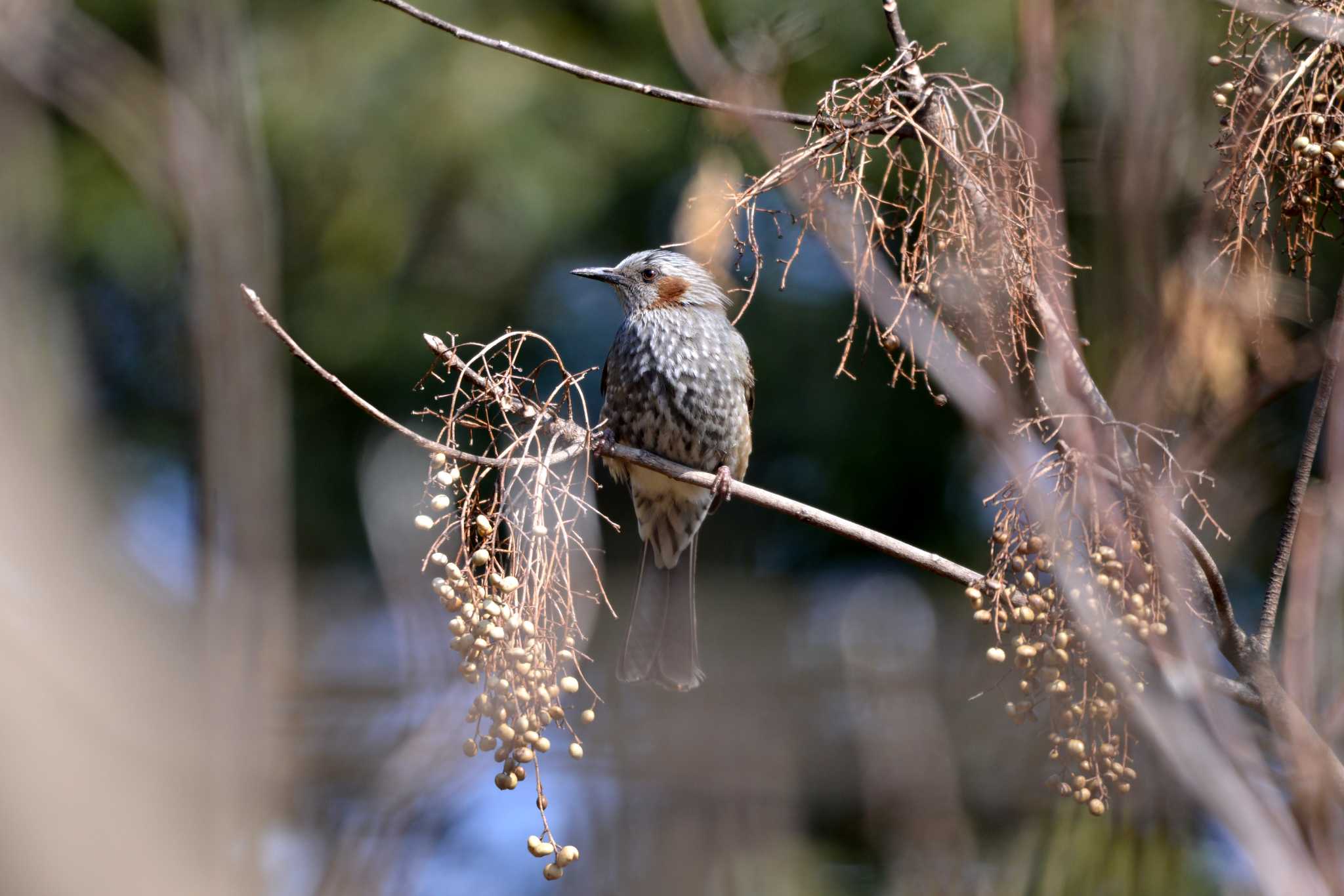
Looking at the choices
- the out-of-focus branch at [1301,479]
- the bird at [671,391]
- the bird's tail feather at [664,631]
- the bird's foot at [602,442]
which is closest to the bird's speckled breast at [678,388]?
the bird at [671,391]

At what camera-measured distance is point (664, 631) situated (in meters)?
4.29

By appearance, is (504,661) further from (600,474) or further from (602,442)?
(600,474)

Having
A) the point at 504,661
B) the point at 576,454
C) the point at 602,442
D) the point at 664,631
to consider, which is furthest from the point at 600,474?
the point at 504,661

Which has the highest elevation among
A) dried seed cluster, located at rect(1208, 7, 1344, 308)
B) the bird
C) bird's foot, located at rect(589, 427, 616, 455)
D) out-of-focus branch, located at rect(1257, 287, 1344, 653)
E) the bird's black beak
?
the bird's black beak

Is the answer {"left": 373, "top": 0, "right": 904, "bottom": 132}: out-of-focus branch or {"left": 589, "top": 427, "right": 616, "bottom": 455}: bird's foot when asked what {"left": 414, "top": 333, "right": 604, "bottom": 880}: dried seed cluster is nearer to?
{"left": 373, "top": 0, "right": 904, "bottom": 132}: out-of-focus branch

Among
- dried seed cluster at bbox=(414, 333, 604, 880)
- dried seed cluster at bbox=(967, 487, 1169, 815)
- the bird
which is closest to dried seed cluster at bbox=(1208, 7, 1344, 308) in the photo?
dried seed cluster at bbox=(967, 487, 1169, 815)

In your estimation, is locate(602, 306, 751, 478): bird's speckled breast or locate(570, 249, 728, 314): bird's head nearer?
locate(602, 306, 751, 478): bird's speckled breast

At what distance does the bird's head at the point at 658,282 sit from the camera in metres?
4.28

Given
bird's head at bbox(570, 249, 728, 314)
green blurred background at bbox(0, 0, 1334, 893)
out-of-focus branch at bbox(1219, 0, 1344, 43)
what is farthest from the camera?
green blurred background at bbox(0, 0, 1334, 893)

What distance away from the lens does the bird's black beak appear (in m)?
4.13

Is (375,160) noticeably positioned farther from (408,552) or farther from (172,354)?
(408,552)

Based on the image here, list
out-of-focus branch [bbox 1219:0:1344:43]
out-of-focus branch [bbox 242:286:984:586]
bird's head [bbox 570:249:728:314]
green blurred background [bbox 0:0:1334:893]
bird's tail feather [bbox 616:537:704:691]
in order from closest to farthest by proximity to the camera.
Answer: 1. out-of-focus branch [bbox 1219:0:1344:43]
2. out-of-focus branch [bbox 242:286:984:586]
3. bird's tail feather [bbox 616:537:704:691]
4. bird's head [bbox 570:249:728:314]
5. green blurred background [bbox 0:0:1334:893]

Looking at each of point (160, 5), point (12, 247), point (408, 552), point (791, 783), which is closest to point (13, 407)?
point (12, 247)

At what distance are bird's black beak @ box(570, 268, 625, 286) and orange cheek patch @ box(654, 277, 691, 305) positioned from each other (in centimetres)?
14
